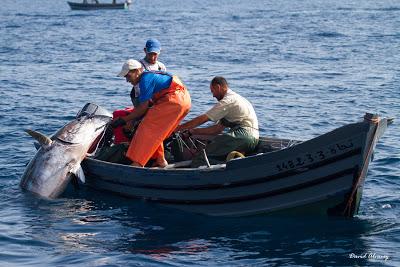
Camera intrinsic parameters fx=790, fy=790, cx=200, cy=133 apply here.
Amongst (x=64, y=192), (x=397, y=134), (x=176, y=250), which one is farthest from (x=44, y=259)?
(x=397, y=134)

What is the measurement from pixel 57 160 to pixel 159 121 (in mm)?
2000

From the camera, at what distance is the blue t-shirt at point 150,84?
12.3 meters

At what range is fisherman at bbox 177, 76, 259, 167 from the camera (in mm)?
11977

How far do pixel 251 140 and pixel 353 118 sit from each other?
26.0ft

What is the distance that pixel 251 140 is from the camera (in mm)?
12320

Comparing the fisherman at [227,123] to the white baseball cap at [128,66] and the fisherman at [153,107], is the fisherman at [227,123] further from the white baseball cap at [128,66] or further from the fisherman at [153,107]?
the white baseball cap at [128,66]

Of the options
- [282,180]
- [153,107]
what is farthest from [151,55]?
[282,180]

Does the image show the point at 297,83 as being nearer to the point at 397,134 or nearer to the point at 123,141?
the point at 397,134

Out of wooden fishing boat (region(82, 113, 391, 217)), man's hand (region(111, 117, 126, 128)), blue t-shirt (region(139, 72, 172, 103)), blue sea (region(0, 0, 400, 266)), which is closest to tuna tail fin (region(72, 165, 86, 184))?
blue sea (region(0, 0, 400, 266))

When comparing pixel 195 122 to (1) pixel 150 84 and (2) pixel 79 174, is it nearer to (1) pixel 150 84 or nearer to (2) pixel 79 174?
(1) pixel 150 84

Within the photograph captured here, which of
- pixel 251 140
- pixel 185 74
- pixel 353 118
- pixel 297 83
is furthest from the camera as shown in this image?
pixel 185 74

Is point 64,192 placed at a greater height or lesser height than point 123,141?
lesser

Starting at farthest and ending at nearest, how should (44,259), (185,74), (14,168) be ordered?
(185,74)
(14,168)
(44,259)

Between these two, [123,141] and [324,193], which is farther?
[123,141]
